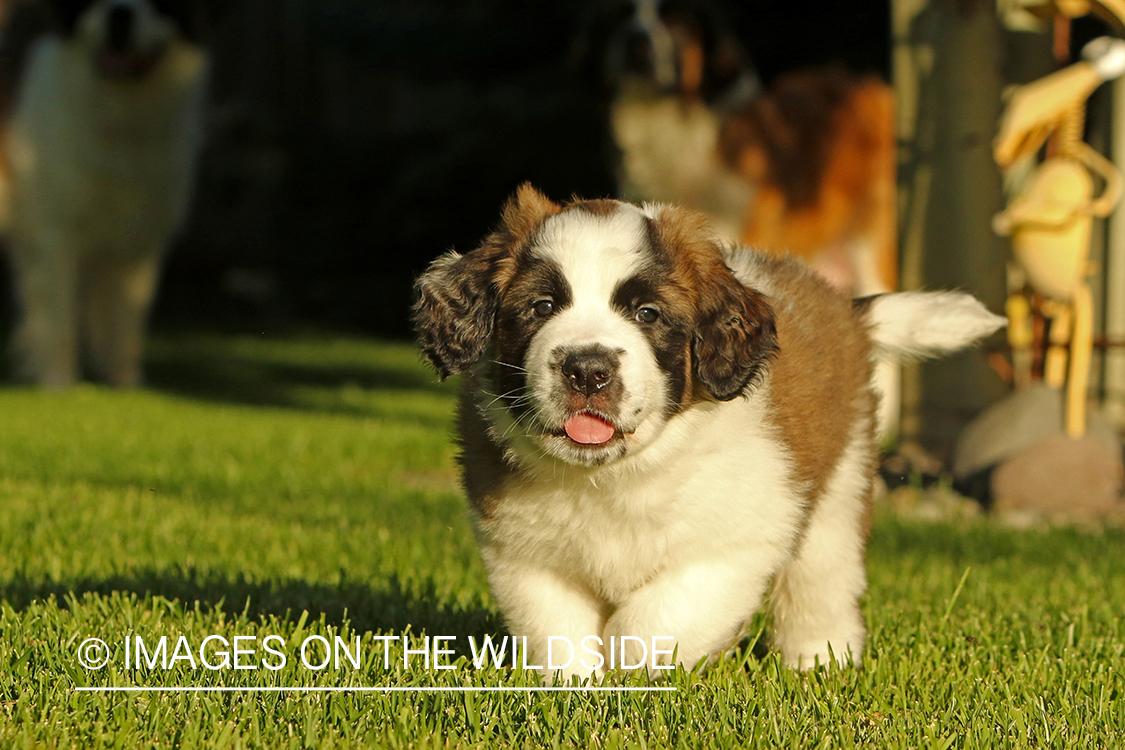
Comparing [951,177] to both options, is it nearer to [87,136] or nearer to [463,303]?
[463,303]

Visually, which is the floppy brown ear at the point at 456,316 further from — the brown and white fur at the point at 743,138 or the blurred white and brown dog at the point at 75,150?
the blurred white and brown dog at the point at 75,150

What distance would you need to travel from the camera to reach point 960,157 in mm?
6660

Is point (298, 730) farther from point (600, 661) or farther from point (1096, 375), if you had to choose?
point (1096, 375)

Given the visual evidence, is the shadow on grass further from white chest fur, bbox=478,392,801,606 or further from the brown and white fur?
the brown and white fur

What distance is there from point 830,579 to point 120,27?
687 cm

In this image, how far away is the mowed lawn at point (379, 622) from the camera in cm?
250

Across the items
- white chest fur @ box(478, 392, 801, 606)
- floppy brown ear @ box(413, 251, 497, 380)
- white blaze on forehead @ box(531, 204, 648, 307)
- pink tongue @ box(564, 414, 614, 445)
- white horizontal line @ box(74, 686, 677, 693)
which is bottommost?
white horizontal line @ box(74, 686, 677, 693)

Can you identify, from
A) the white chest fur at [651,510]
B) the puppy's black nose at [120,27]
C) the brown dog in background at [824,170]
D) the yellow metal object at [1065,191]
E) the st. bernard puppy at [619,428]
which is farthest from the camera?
the puppy's black nose at [120,27]

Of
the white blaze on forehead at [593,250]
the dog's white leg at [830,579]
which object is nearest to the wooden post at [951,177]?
the dog's white leg at [830,579]

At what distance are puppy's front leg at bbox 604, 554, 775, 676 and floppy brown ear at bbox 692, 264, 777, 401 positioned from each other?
36 cm

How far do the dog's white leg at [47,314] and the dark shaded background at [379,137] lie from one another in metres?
2.56

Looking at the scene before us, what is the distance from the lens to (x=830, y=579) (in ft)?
10.3

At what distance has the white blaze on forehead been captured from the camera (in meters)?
2.62

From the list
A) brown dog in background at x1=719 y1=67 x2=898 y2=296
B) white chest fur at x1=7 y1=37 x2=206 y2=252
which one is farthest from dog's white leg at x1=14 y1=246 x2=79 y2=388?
brown dog in background at x1=719 y1=67 x2=898 y2=296
